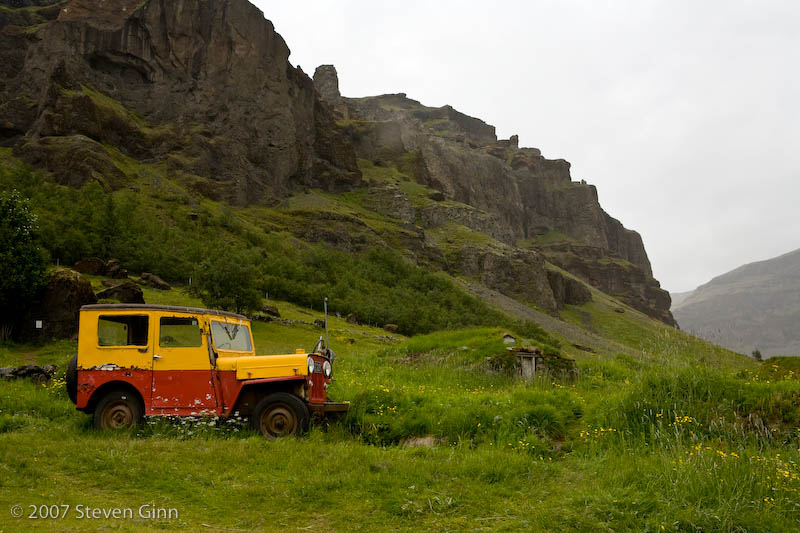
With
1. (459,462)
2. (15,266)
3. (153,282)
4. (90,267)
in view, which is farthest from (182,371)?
(153,282)

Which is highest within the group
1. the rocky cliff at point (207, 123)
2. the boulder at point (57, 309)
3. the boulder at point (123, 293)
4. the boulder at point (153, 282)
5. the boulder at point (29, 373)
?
the rocky cliff at point (207, 123)

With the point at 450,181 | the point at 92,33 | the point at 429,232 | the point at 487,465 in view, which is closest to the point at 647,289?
the point at 450,181

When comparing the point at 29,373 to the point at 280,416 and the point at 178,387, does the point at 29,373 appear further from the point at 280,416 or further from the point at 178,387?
the point at 280,416

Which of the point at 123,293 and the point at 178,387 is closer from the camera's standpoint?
the point at 178,387

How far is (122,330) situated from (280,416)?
392 centimetres

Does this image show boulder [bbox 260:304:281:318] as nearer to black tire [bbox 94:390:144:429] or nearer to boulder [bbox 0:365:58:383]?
boulder [bbox 0:365:58:383]

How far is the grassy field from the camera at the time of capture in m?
6.21

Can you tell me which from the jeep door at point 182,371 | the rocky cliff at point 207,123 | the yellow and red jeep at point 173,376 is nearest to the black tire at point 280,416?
the yellow and red jeep at point 173,376

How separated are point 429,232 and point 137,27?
3548 inches

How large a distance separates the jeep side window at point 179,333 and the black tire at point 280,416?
6.44ft

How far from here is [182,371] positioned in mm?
10477

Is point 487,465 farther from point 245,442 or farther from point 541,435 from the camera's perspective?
point 245,442

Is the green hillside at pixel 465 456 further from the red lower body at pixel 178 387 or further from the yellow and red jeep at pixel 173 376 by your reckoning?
the yellow and red jeep at pixel 173 376

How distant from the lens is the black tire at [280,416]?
397 inches
